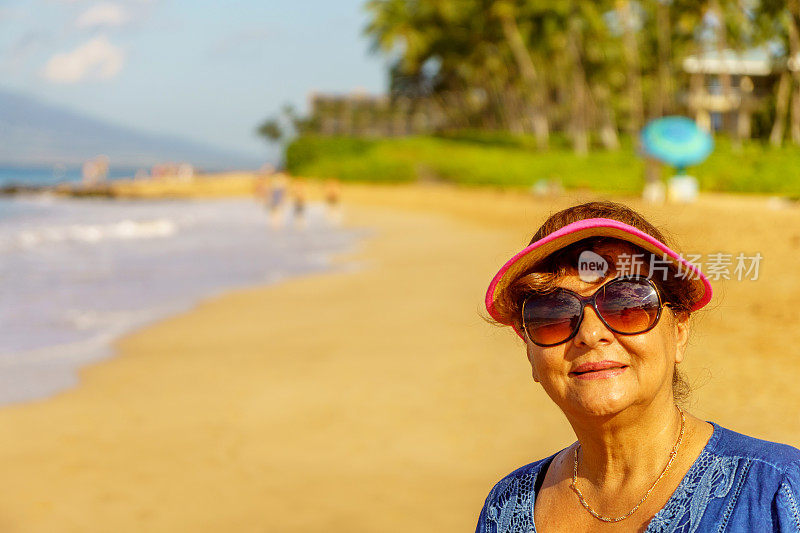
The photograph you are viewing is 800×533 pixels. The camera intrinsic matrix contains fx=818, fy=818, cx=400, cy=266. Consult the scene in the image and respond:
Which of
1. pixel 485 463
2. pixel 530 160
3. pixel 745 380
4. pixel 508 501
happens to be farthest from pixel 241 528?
pixel 530 160

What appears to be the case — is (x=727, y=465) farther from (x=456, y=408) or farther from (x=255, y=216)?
(x=255, y=216)

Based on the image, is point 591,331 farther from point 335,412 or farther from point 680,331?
point 335,412

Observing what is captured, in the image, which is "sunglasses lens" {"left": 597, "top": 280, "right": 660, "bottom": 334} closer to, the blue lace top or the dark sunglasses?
the dark sunglasses

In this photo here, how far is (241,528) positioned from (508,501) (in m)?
3.08

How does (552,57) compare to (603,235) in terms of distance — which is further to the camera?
(552,57)

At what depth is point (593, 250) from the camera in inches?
66.6

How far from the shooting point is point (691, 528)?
1494 millimetres

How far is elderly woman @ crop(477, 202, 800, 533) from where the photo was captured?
159 centimetres

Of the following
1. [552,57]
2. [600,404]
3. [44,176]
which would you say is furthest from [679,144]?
[44,176]

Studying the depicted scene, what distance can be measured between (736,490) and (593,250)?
530 mm

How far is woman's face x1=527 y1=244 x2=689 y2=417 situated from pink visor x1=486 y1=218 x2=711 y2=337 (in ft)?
0.24

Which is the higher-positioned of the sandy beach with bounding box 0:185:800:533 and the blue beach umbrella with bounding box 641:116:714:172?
the blue beach umbrella with bounding box 641:116:714:172

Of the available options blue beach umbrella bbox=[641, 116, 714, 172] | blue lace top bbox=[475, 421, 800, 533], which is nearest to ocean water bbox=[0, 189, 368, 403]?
blue lace top bbox=[475, 421, 800, 533]

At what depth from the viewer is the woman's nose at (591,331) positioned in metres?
1.64
